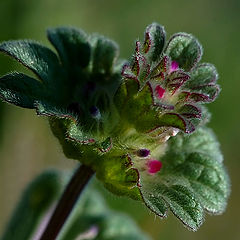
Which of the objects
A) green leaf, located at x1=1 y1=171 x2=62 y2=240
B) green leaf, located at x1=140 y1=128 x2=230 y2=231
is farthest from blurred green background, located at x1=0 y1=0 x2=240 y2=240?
green leaf, located at x1=140 y1=128 x2=230 y2=231

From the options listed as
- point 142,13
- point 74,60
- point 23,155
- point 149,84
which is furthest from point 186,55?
point 142,13

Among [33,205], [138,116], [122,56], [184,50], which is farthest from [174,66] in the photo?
[122,56]

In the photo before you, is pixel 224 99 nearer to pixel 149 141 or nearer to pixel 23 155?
pixel 23 155

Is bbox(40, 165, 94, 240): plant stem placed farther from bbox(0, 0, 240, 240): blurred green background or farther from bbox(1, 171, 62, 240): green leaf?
bbox(0, 0, 240, 240): blurred green background

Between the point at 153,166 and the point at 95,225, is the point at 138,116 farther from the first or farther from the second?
the point at 95,225

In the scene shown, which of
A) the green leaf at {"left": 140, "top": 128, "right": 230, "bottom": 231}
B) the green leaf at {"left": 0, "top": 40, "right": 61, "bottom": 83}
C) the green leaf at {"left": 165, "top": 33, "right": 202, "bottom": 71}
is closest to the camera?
the green leaf at {"left": 140, "top": 128, "right": 230, "bottom": 231}

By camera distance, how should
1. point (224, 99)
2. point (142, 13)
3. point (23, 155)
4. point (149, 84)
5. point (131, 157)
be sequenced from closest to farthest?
1. point (149, 84)
2. point (131, 157)
3. point (23, 155)
4. point (224, 99)
5. point (142, 13)
